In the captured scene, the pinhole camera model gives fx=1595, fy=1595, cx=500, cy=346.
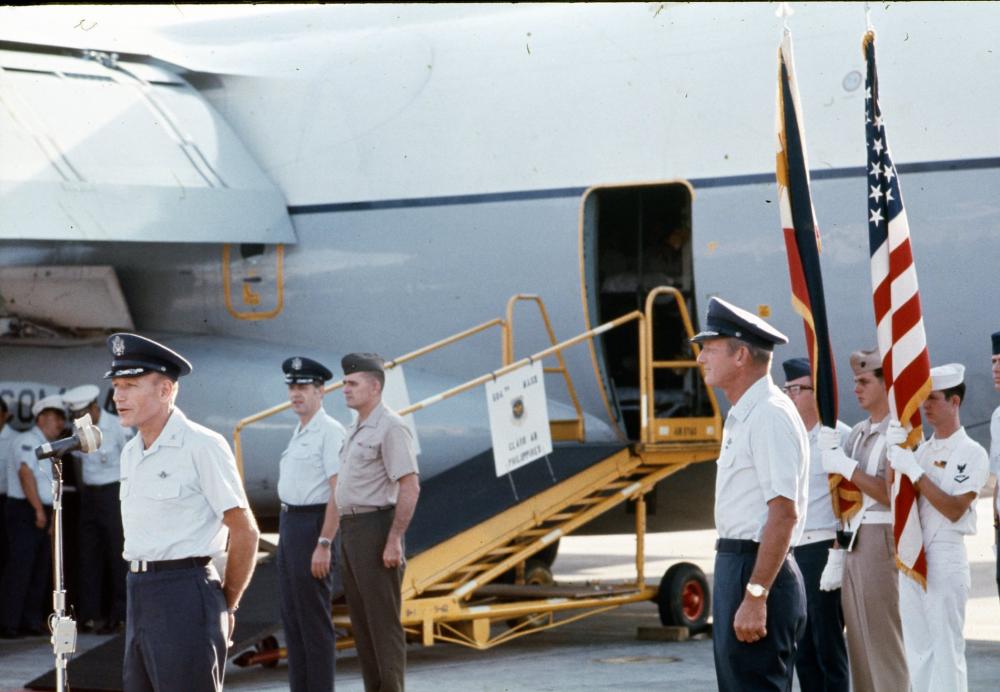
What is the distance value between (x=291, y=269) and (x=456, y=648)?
110 inches

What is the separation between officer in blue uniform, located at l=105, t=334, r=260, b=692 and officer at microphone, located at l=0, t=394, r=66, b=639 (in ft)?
20.6

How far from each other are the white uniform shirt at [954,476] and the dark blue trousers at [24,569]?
699cm

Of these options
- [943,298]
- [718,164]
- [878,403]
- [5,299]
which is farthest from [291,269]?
[878,403]

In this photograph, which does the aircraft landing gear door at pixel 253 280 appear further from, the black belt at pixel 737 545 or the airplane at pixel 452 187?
the black belt at pixel 737 545

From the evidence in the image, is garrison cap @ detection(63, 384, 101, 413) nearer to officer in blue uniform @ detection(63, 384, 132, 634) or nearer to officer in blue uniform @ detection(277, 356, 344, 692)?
officer in blue uniform @ detection(63, 384, 132, 634)

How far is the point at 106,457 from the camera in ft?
36.6

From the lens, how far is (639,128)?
380 inches

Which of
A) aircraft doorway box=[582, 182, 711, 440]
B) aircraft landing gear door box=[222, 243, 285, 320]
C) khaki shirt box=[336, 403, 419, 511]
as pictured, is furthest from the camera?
aircraft landing gear door box=[222, 243, 285, 320]

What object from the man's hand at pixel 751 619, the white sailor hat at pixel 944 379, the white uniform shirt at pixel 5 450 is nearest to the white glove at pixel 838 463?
the white sailor hat at pixel 944 379

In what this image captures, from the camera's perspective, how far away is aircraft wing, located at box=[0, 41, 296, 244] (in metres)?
9.84

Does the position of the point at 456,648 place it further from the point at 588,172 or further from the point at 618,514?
the point at 588,172

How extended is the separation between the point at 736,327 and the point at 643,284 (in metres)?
5.50

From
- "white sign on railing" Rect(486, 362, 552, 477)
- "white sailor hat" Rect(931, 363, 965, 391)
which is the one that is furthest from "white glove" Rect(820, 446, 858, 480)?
"white sign on railing" Rect(486, 362, 552, 477)

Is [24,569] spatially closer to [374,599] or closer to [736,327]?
[374,599]
